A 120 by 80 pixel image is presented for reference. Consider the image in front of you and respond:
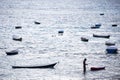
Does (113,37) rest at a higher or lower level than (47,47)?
higher

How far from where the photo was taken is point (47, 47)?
242 ft

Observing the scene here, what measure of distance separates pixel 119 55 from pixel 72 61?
1145 centimetres

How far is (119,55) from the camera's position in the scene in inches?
2571

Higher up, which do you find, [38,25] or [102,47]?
[38,25]

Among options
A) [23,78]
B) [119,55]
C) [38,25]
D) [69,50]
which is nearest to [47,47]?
[69,50]

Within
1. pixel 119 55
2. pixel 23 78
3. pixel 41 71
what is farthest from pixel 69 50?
pixel 23 78

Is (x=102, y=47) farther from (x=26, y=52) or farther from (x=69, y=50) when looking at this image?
(x=26, y=52)

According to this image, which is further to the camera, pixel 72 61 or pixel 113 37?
pixel 113 37

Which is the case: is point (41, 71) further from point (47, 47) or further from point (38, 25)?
point (38, 25)

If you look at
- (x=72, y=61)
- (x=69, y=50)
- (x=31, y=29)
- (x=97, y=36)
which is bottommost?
(x=72, y=61)

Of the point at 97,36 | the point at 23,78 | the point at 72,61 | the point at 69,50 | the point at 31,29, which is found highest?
the point at 31,29

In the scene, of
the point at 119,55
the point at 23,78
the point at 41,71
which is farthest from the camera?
the point at 119,55

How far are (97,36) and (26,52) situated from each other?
24857 mm

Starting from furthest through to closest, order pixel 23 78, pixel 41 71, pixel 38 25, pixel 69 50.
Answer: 1. pixel 38 25
2. pixel 69 50
3. pixel 41 71
4. pixel 23 78
